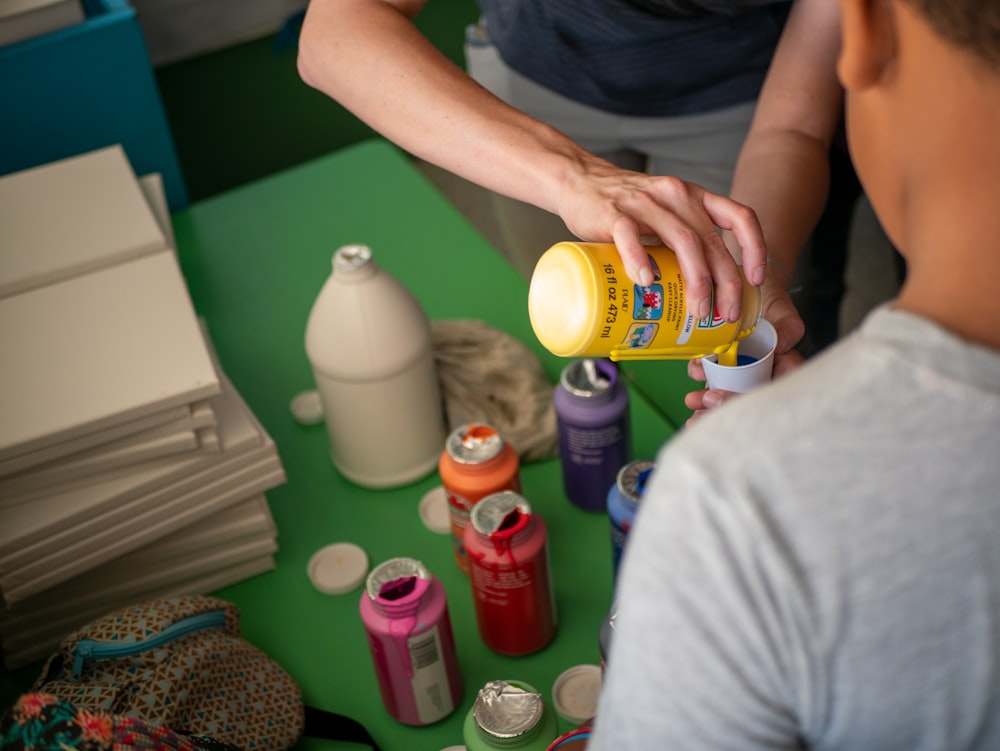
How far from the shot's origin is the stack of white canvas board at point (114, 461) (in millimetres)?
1154

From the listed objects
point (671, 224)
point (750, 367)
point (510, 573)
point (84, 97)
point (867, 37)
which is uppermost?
point (867, 37)

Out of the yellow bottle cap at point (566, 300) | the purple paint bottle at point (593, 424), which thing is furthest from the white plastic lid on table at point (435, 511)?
the yellow bottle cap at point (566, 300)

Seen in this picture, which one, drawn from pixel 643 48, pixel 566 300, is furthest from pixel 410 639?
pixel 643 48

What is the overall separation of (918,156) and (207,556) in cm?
99

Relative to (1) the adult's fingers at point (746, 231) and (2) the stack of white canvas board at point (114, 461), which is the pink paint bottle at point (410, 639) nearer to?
(2) the stack of white canvas board at point (114, 461)

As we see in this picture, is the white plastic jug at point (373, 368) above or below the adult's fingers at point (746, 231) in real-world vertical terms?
below

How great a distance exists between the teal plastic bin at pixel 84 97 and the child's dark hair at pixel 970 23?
1720mm

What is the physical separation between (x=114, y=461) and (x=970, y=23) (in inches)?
39.9

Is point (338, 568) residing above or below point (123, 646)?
below

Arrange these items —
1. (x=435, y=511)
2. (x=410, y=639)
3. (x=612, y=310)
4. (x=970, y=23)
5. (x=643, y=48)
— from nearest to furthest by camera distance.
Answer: (x=970, y=23) < (x=612, y=310) < (x=410, y=639) < (x=435, y=511) < (x=643, y=48)

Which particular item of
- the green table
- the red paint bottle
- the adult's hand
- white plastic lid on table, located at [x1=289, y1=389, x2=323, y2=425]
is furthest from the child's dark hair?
white plastic lid on table, located at [x1=289, y1=389, x2=323, y2=425]

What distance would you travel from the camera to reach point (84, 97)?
1.96 m

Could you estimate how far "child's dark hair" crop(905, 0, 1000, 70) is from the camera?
505 mm

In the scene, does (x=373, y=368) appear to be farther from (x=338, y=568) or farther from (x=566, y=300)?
(x=566, y=300)
